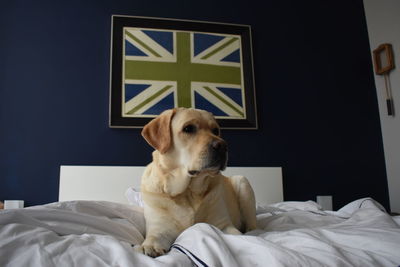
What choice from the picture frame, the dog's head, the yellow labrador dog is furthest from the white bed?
the picture frame

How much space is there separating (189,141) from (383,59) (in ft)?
9.09

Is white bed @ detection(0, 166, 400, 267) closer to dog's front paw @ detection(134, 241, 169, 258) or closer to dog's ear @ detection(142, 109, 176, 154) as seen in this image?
dog's front paw @ detection(134, 241, 169, 258)

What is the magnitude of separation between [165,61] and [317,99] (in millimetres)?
1568

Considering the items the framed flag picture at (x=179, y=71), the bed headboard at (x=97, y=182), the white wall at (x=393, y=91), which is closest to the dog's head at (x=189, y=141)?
the bed headboard at (x=97, y=182)

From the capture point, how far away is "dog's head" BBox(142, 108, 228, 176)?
117 centimetres

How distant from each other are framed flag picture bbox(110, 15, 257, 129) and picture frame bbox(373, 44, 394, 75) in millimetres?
1362

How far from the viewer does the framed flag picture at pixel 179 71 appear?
2.54 m

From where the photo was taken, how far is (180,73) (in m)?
2.66

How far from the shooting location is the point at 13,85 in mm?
2418

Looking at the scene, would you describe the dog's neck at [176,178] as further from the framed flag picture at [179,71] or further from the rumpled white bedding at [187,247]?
the framed flag picture at [179,71]

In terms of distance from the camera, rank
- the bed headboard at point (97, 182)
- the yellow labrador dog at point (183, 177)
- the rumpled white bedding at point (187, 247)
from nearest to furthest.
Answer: the rumpled white bedding at point (187, 247) → the yellow labrador dog at point (183, 177) → the bed headboard at point (97, 182)

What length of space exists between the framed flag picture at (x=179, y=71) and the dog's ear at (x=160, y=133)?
126 cm

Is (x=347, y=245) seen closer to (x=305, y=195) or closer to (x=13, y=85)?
(x=305, y=195)

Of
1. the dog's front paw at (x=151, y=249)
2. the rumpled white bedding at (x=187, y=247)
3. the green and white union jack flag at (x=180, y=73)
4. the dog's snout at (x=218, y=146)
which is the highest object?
the green and white union jack flag at (x=180, y=73)
